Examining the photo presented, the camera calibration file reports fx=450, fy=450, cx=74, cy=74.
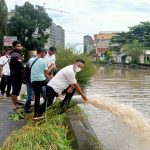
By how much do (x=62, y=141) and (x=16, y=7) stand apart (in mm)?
54396

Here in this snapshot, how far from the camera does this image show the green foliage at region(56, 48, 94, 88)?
16.7 m

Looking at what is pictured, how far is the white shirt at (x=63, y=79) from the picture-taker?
851 cm

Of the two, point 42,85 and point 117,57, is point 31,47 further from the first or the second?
point 117,57

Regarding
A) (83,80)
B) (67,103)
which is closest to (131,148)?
(67,103)

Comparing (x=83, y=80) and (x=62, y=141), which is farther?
(x=83, y=80)

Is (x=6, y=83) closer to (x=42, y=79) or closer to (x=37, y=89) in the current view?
(x=37, y=89)

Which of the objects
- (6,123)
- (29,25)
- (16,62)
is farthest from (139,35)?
(6,123)

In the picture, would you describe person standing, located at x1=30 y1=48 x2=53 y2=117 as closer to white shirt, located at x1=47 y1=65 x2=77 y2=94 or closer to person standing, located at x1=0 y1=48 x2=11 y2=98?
white shirt, located at x1=47 y1=65 x2=77 y2=94

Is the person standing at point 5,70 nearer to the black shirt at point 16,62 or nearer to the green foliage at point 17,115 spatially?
the black shirt at point 16,62

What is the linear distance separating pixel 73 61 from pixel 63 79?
8234 millimetres

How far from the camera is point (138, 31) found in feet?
362

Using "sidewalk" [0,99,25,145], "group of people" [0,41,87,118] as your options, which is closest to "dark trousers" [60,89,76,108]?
"group of people" [0,41,87,118]

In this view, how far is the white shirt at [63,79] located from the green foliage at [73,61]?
25.7 ft

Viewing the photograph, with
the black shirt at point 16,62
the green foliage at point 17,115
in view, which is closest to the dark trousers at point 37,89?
the green foliage at point 17,115
